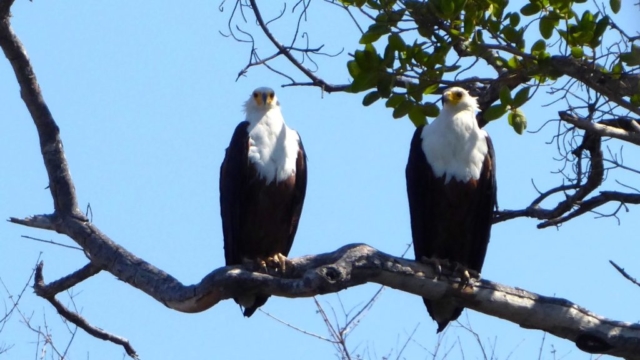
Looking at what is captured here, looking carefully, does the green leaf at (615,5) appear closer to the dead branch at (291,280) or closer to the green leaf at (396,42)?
the green leaf at (396,42)

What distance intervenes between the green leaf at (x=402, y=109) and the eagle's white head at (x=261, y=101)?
183cm

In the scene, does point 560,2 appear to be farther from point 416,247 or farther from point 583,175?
point 416,247

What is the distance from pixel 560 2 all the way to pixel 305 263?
153cm

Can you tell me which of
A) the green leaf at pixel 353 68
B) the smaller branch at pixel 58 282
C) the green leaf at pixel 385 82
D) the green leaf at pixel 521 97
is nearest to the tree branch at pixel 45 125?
the smaller branch at pixel 58 282

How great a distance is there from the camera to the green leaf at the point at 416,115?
A: 4833 millimetres

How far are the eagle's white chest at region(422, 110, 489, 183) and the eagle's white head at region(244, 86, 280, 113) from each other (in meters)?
1.03

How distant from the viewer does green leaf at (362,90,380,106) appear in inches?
182

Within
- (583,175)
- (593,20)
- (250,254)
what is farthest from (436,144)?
(593,20)

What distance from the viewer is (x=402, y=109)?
474cm

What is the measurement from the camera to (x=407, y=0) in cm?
451

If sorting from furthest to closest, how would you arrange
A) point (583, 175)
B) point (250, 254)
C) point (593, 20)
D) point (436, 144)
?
point (250, 254)
point (436, 144)
point (583, 175)
point (593, 20)

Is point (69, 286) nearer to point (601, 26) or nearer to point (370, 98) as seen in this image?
point (370, 98)

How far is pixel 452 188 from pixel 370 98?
1355 millimetres

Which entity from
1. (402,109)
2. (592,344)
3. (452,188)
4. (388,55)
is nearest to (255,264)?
(452,188)
